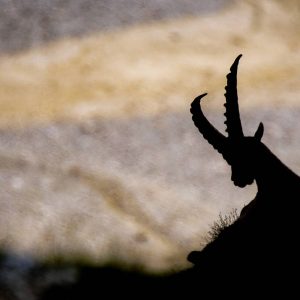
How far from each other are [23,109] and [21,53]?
2.14 feet

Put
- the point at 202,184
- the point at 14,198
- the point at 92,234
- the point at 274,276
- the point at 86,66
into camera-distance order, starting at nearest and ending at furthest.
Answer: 1. the point at 274,276
2. the point at 92,234
3. the point at 14,198
4. the point at 202,184
5. the point at 86,66

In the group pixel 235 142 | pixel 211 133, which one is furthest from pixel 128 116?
pixel 235 142

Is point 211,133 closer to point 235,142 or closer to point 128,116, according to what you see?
point 235,142

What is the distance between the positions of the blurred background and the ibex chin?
946 millimetres

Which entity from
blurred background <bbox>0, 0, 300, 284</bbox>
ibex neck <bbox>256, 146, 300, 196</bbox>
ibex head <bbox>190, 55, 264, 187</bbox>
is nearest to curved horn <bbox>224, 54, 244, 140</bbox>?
ibex head <bbox>190, 55, 264, 187</bbox>

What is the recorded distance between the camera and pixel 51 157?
2994mm

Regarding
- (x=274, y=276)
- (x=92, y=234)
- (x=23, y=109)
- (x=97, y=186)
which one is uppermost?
(x=23, y=109)

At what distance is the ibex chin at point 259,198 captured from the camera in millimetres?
1431

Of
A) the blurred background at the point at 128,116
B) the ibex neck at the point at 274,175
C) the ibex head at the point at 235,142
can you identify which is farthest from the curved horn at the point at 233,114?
the blurred background at the point at 128,116

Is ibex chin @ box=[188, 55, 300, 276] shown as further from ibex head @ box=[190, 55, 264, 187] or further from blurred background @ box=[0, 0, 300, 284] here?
blurred background @ box=[0, 0, 300, 284]

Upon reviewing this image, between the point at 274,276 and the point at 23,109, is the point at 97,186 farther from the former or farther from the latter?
the point at 274,276

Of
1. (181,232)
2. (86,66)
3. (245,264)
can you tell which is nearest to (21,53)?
(86,66)

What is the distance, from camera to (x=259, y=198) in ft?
5.00

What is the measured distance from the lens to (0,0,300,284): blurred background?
2596mm
